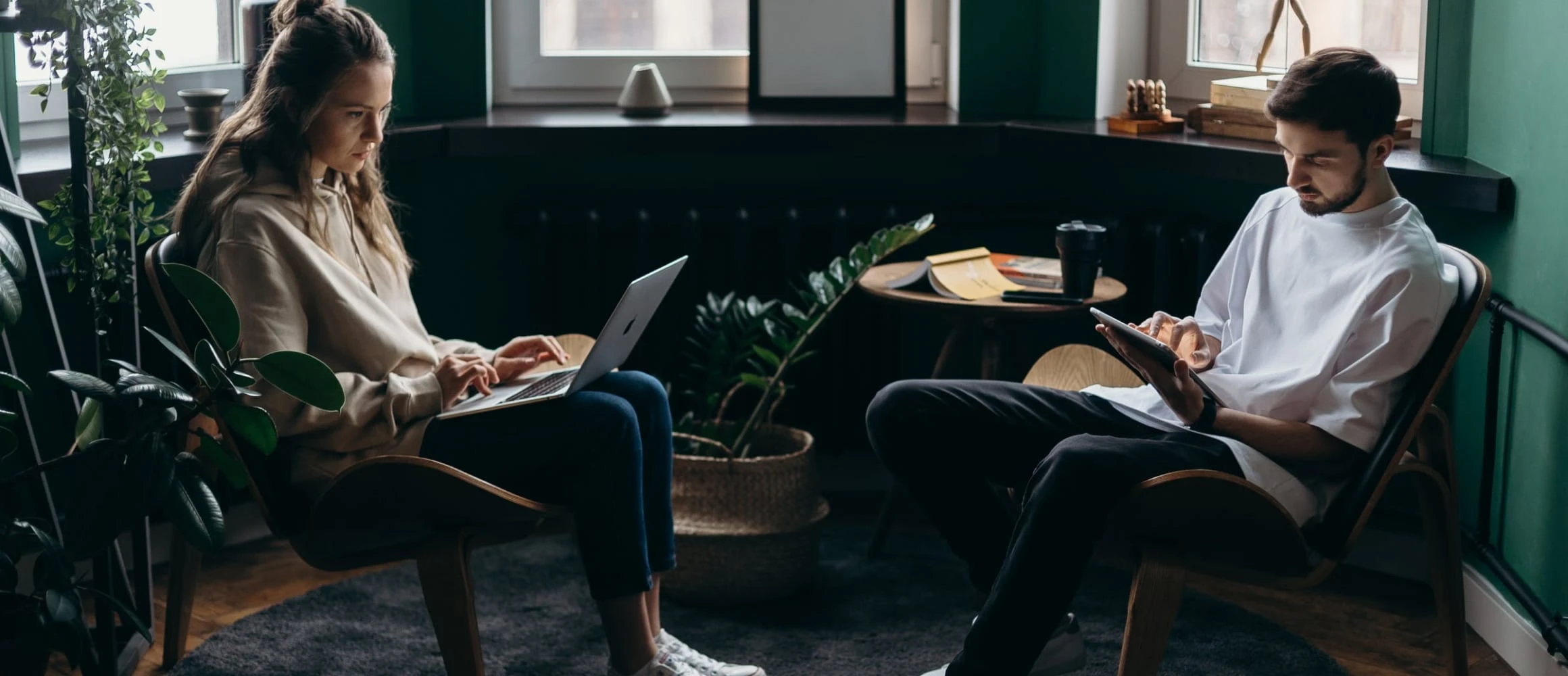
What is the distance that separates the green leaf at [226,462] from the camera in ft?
6.18

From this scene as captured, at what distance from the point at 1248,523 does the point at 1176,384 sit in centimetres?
21

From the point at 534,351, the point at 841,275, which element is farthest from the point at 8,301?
the point at 841,275

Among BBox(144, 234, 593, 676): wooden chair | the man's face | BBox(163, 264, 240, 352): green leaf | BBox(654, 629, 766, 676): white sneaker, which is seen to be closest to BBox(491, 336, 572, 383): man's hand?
BBox(144, 234, 593, 676): wooden chair

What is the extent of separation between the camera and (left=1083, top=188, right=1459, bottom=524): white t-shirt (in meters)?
1.91

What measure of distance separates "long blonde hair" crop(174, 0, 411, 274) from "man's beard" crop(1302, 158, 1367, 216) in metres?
1.37

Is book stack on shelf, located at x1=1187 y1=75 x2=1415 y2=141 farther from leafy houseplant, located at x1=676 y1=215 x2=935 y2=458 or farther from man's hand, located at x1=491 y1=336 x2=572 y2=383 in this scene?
man's hand, located at x1=491 y1=336 x2=572 y2=383

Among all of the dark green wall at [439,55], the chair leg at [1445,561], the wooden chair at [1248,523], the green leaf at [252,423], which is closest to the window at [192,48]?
the dark green wall at [439,55]

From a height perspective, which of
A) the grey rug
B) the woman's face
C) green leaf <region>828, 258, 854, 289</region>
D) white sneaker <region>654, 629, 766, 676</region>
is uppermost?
the woman's face

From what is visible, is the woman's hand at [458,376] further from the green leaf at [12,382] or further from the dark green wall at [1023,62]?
the dark green wall at [1023,62]

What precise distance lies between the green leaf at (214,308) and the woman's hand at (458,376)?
0.36 metres

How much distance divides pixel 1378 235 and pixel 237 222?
1.55 m

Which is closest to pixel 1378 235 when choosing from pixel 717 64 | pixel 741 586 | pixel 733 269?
pixel 741 586

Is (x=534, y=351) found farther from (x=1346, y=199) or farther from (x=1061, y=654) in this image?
(x=1346, y=199)

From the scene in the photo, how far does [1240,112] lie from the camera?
282 cm
